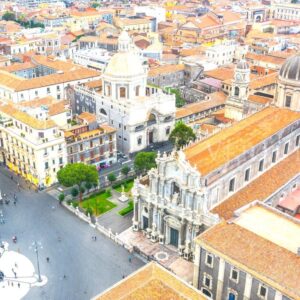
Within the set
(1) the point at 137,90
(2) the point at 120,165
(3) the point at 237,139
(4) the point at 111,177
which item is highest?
(3) the point at 237,139

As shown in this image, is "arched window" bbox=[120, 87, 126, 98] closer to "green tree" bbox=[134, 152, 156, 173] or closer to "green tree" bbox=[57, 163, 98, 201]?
"green tree" bbox=[134, 152, 156, 173]

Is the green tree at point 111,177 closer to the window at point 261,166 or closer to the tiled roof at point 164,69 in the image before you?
the window at point 261,166

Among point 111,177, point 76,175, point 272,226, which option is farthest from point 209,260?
point 111,177

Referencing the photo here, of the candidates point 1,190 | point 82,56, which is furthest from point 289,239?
point 82,56

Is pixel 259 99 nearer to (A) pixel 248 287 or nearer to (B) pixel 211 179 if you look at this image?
(B) pixel 211 179

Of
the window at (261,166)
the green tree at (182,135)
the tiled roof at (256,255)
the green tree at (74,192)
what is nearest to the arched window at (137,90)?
the green tree at (182,135)

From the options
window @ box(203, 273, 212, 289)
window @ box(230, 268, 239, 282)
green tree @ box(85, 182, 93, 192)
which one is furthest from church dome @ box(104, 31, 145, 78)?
window @ box(230, 268, 239, 282)
